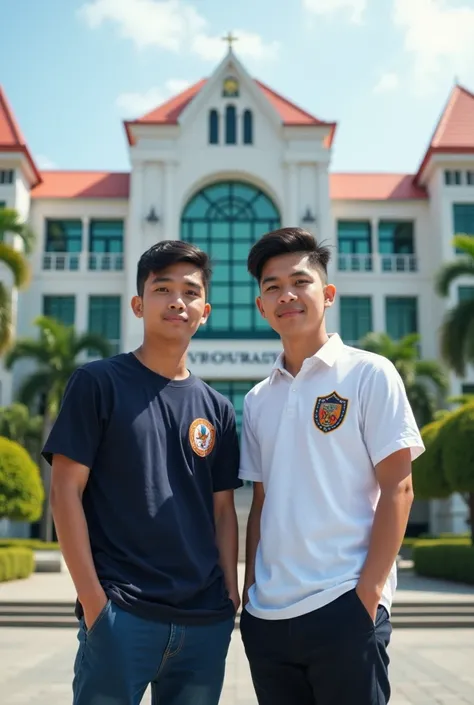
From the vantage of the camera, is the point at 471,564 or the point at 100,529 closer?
the point at 100,529

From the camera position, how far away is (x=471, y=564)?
1468 centimetres

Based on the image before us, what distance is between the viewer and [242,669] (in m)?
7.10

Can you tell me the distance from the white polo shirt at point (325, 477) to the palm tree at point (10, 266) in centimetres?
1412

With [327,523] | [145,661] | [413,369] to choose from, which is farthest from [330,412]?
[413,369]

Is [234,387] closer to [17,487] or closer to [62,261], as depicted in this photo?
[62,261]

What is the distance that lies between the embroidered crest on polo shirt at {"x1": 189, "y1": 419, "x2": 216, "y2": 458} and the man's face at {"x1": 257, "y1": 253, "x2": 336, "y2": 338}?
0.47 m

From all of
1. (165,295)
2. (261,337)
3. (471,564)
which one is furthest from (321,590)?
(261,337)

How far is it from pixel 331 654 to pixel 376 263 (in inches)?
1163

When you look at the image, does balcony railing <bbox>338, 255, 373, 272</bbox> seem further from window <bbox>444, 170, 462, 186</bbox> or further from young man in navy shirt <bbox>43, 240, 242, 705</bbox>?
young man in navy shirt <bbox>43, 240, 242, 705</bbox>

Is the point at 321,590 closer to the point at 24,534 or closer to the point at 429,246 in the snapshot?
the point at 24,534

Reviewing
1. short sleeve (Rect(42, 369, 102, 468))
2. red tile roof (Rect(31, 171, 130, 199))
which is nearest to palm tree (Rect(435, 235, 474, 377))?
short sleeve (Rect(42, 369, 102, 468))

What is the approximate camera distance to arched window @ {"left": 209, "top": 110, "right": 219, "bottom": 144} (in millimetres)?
30109

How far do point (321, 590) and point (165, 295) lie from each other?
49.3 inches

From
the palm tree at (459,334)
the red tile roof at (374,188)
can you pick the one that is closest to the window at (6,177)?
the red tile roof at (374,188)
